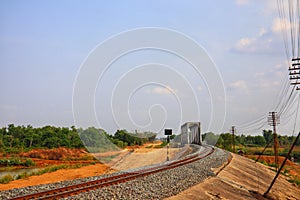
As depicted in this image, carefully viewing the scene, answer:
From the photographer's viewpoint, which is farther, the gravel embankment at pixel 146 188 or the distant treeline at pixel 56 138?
the distant treeline at pixel 56 138

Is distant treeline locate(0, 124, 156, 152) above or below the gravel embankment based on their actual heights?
above

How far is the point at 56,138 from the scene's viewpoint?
69.4 meters

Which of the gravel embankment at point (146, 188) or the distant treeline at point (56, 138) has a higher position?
the distant treeline at point (56, 138)

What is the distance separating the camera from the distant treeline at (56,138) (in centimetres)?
6462

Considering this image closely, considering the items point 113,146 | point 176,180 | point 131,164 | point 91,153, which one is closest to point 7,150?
point 91,153

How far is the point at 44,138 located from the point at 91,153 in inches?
546

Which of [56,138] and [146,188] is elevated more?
[56,138]

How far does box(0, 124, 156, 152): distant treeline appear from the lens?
64625 mm

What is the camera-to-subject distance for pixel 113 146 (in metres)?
62.8

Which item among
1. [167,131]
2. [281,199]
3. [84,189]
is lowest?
[281,199]

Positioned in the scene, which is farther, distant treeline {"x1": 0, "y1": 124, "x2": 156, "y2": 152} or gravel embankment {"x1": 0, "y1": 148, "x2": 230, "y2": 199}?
distant treeline {"x1": 0, "y1": 124, "x2": 156, "y2": 152}

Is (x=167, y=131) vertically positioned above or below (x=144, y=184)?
above

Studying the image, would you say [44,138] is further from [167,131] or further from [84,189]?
[84,189]

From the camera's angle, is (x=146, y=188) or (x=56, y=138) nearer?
(x=146, y=188)
